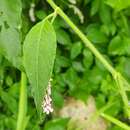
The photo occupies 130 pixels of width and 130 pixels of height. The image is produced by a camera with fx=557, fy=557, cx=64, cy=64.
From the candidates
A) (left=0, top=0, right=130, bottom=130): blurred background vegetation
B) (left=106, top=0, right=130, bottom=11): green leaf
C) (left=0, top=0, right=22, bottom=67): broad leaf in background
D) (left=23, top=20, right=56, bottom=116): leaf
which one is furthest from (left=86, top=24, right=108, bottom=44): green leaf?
(left=23, top=20, right=56, bottom=116): leaf

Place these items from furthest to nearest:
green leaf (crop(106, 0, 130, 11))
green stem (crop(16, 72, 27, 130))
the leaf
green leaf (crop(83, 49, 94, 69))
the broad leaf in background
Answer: green leaf (crop(83, 49, 94, 69)), green leaf (crop(106, 0, 130, 11)), green stem (crop(16, 72, 27, 130)), the broad leaf in background, the leaf

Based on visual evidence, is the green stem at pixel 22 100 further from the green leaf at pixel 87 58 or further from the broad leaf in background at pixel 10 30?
the green leaf at pixel 87 58

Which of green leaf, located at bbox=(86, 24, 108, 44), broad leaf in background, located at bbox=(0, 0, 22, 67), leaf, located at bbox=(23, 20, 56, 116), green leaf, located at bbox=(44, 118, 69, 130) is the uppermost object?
green leaf, located at bbox=(86, 24, 108, 44)

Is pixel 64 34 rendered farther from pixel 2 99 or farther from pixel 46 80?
pixel 46 80

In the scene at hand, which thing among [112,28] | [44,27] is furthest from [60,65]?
[44,27]

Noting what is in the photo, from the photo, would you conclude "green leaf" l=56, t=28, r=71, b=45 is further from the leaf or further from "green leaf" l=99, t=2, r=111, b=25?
the leaf

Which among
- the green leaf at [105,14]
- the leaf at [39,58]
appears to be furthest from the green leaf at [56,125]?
the leaf at [39,58]

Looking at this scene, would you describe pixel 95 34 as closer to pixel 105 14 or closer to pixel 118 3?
pixel 105 14

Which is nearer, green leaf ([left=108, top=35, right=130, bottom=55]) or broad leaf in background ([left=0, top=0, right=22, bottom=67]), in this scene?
broad leaf in background ([left=0, top=0, right=22, bottom=67])
